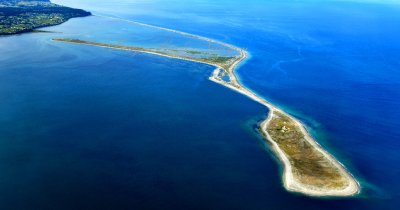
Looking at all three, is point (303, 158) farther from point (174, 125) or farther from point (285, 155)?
point (174, 125)

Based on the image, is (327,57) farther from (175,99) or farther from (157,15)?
(157,15)

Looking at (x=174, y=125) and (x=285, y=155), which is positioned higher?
(x=285, y=155)

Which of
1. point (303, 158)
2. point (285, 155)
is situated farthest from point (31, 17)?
point (303, 158)

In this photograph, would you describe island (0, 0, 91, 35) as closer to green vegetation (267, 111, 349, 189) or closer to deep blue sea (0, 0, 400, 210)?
deep blue sea (0, 0, 400, 210)

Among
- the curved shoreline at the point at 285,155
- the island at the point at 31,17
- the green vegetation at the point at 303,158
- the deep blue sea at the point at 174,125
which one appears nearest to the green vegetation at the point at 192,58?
the deep blue sea at the point at 174,125

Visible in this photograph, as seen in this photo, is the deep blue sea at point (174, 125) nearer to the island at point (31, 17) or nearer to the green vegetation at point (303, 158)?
the green vegetation at point (303, 158)

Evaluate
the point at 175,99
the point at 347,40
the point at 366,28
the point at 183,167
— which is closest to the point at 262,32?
the point at 347,40
